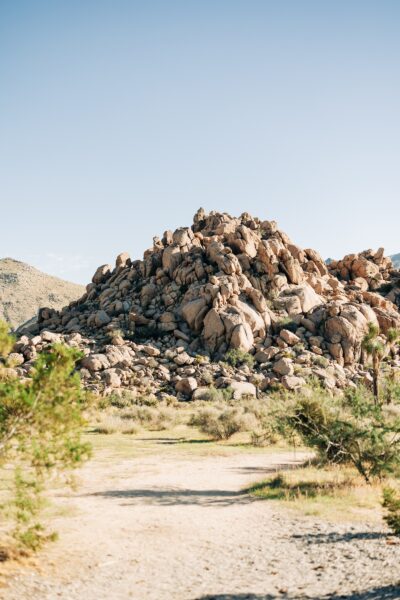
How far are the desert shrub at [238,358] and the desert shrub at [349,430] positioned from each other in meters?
29.9

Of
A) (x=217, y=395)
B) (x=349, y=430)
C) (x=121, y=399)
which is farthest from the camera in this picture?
(x=217, y=395)

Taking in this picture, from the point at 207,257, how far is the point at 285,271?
997 centimetres

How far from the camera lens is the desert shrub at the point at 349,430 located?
1398 centimetres

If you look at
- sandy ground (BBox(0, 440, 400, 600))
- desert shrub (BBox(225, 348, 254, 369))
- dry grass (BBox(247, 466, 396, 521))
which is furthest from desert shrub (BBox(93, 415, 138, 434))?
desert shrub (BBox(225, 348, 254, 369))

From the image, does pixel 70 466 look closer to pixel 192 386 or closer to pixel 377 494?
pixel 377 494

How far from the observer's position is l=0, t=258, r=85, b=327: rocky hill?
317 feet

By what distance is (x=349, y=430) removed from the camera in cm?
1430

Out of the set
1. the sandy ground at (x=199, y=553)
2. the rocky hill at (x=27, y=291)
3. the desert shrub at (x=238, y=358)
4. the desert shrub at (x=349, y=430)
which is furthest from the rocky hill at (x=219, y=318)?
the rocky hill at (x=27, y=291)

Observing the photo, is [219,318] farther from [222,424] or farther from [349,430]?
[349,430]

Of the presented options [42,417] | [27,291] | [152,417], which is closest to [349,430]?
[42,417]

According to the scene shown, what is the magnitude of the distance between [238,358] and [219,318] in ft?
16.1

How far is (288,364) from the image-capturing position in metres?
45.7

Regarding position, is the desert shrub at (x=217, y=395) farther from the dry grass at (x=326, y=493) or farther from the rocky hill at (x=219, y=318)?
the dry grass at (x=326, y=493)

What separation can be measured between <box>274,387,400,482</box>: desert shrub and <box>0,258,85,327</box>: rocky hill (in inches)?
3357
